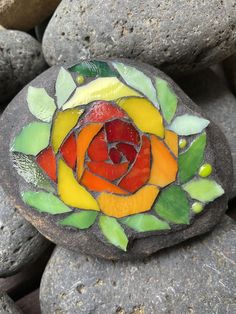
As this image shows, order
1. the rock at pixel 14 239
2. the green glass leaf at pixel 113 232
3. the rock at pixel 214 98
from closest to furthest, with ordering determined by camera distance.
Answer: the green glass leaf at pixel 113 232, the rock at pixel 14 239, the rock at pixel 214 98

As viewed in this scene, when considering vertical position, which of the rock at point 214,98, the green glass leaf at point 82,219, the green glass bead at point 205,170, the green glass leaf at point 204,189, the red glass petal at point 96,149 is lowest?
the rock at point 214,98

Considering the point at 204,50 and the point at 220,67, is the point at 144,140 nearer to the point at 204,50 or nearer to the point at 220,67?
the point at 204,50

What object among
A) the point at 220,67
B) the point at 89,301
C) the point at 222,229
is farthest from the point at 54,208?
the point at 220,67

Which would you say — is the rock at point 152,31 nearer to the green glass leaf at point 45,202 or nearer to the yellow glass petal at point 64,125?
the yellow glass petal at point 64,125

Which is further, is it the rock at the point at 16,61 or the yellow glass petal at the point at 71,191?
the rock at the point at 16,61

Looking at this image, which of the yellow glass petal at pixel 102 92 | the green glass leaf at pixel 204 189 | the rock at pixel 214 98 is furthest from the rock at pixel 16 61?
the green glass leaf at pixel 204 189

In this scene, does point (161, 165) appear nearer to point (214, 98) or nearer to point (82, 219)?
point (82, 219)

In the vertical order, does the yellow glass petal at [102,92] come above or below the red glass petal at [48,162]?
above
